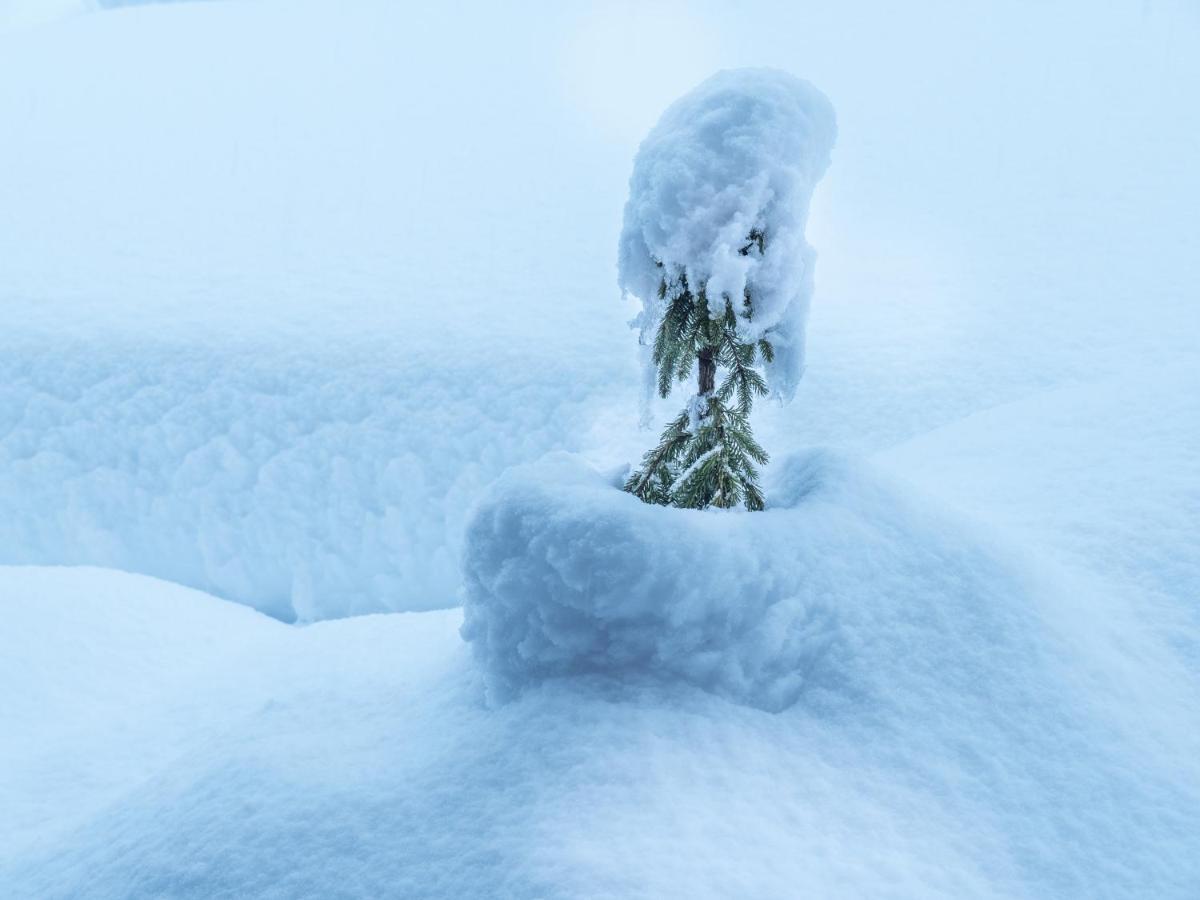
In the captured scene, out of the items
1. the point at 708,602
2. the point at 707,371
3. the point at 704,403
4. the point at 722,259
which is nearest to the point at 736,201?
the point at 722,259

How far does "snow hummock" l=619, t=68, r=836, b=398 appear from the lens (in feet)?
13.2

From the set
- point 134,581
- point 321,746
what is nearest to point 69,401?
point 134,581

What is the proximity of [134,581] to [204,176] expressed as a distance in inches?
360

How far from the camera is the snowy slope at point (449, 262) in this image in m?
9.84

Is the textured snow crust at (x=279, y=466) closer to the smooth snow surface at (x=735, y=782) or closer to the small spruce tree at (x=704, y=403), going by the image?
the smooth snow surface at (x=735, y=782)

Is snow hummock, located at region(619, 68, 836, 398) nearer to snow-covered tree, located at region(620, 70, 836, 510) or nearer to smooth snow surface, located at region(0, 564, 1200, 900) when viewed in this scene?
snow-covered tree, located at region(620, 70, 836, 510)

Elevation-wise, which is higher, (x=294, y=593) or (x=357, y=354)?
(x=357, y=354)

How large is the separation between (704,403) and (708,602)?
112 cm

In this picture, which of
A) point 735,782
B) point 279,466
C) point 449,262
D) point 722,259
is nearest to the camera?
point 735,782

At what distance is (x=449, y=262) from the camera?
12297 millimetres

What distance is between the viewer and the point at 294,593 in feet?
31.3

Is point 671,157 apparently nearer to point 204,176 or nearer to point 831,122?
point 831,122

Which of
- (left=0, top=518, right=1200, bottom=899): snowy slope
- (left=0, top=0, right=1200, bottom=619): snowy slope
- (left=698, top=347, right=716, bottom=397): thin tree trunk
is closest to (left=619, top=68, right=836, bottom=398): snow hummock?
(left=698, top=347, right=716, bottom=397): thin tree trunk

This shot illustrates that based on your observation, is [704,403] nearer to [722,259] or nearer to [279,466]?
[722,259]
